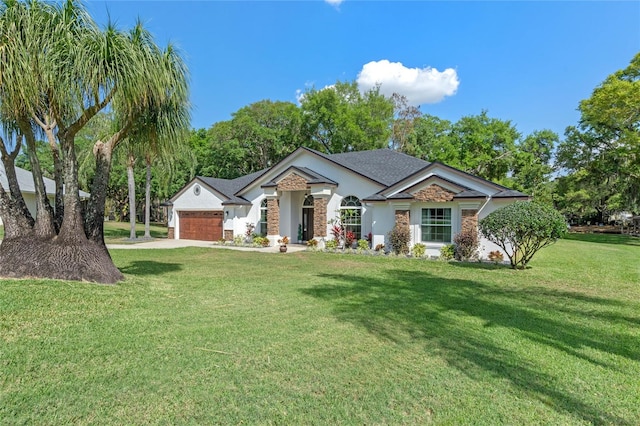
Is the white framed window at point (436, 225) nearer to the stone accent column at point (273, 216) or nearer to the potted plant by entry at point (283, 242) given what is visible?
the potted plant by entry at point (283, 242)

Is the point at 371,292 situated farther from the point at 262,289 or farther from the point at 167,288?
the point at 167,288

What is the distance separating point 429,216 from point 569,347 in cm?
1124

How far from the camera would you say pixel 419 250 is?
15297mm

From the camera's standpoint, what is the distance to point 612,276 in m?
10.6

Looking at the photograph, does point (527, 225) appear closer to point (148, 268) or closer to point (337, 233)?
point (337, 233)

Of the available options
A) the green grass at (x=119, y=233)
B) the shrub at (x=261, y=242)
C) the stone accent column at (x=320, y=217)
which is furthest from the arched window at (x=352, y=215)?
→ the green grass at (x=119, y=233)

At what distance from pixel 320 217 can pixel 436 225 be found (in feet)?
19.2

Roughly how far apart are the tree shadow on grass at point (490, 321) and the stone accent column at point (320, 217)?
8.47m

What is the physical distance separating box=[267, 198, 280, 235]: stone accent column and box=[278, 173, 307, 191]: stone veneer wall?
1.05 meters

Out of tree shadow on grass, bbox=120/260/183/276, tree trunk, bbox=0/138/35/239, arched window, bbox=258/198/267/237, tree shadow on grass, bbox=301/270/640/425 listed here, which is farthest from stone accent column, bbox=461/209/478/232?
tree trunk, bbox=0/138/35/239

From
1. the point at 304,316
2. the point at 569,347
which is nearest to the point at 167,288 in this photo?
the point at 304,316

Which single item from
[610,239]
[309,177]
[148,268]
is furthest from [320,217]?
[610,239]

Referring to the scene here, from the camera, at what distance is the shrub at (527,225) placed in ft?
35.1

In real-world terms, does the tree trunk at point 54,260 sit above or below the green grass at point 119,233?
above
